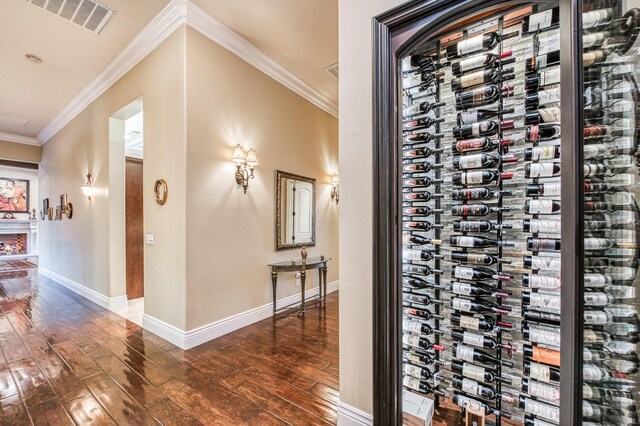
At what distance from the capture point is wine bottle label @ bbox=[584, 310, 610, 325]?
37.6 inches

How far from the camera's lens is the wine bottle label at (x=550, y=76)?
109cm

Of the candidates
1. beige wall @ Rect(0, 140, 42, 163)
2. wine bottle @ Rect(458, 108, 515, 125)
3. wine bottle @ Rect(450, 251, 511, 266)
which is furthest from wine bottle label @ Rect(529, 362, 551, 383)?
beige wall @ Rect(0, 140, 42, 163)

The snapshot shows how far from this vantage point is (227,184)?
123 inches

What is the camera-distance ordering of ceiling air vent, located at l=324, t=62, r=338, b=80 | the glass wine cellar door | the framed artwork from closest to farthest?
1. the glass wine cellar door
2. ceiling air vent, located at l=324, t=62, r=338, b=80
3. the framed artwork

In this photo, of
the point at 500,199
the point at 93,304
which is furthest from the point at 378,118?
the point at 93,304

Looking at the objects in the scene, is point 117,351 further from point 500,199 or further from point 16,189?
point 16,189

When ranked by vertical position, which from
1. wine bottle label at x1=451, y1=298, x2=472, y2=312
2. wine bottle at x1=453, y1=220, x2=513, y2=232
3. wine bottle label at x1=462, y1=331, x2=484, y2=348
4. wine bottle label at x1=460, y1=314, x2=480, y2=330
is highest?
wine bottle at x1=453, y1=220, x2=513, y2=232

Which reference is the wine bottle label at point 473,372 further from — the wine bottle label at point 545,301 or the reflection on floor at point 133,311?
the reflection on floor at point 133,311

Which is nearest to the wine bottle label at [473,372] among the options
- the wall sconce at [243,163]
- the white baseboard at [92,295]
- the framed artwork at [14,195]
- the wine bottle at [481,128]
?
the wine bottle at [481,128]

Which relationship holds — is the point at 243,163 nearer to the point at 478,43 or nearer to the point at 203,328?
the point at 203,328

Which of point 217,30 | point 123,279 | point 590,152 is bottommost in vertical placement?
point 123,279

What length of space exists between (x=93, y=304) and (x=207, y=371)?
3.15m

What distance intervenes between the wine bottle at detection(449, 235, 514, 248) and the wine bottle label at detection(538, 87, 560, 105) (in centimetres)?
61

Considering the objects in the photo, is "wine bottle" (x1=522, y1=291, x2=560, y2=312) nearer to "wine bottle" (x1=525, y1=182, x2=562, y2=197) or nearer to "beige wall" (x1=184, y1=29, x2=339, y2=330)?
"wine bottle" (x1=525, y1=182, x2=562, y2=197)
